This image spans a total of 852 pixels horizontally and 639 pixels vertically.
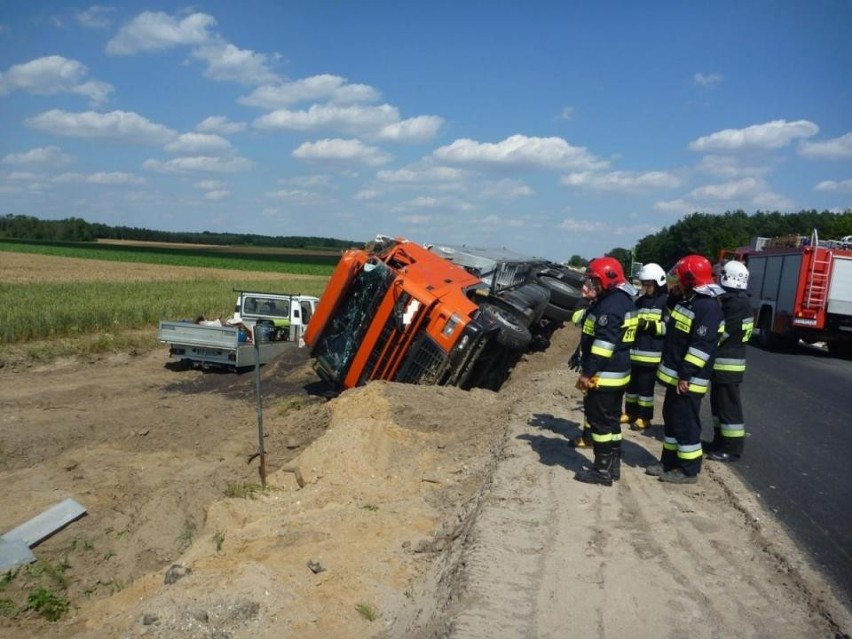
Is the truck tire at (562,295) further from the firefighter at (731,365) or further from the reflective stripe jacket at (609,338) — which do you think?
the reflective stripe jacket at (609,338)

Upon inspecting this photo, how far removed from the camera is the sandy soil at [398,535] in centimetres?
401

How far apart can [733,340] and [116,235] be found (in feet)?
413

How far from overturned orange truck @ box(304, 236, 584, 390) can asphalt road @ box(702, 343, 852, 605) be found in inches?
118

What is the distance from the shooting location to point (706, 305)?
239 inches

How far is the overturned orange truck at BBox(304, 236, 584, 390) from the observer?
9680 millimetres

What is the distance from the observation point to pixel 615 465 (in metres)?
5.93

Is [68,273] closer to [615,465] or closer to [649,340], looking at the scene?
[649,340]

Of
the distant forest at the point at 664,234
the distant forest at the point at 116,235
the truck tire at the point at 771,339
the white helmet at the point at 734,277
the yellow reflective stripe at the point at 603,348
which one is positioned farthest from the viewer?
the distant forest at the point at 116,235

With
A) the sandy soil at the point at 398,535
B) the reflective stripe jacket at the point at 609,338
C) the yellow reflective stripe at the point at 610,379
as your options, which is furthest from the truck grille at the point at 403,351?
the yellow reflective stripe at the point at 610,379

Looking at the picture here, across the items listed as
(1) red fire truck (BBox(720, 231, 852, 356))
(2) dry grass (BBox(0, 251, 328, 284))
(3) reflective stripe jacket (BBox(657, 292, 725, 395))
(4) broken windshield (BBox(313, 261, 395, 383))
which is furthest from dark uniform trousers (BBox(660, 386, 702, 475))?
(2) dry grass (BBox(0, 251, 328, 284))

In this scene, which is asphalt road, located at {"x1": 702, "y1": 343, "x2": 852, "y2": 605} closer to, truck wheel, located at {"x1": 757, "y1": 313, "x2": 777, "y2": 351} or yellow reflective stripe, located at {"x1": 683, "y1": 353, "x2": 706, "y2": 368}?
yellow reflective stripe, located at {"x1": 683, "y1": 353, "x2": 706, "y2": 368}

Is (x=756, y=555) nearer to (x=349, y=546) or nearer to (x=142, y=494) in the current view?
(x=349, y=546)

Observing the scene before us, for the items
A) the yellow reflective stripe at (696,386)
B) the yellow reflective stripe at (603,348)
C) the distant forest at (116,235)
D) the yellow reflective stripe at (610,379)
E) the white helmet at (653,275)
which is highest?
the white helmet at (653,275)

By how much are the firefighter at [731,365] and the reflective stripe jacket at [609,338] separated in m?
1.44
